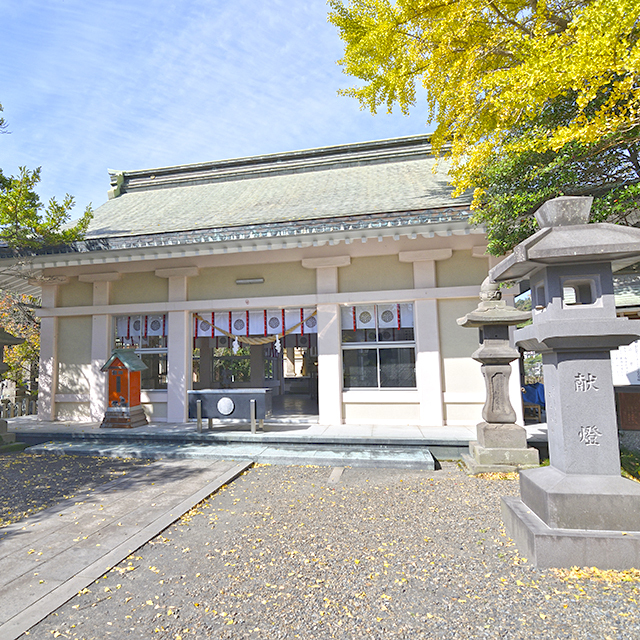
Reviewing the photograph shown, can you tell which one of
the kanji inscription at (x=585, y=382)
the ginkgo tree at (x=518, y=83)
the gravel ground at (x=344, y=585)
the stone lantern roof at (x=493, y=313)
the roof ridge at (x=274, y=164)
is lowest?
the gravel ground at (x=344, y=585)

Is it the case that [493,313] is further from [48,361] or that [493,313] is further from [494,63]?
[48,361]

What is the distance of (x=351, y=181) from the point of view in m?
11.7

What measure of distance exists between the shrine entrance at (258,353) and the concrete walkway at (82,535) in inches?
150

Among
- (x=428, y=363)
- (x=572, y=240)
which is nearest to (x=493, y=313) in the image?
(x=428, y=363)

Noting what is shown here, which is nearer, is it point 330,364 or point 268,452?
point 268,452

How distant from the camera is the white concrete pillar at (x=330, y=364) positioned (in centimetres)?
874

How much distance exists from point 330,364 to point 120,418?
15.9 ft

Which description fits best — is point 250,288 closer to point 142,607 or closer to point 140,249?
point 140,249

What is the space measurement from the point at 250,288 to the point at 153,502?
531 centimetres

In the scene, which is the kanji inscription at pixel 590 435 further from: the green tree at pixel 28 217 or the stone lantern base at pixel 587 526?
the green tree at pixel 28 217

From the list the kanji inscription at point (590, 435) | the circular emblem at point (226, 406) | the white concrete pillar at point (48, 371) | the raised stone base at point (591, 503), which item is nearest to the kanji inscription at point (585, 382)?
the kanji inscription at point (590, 435)

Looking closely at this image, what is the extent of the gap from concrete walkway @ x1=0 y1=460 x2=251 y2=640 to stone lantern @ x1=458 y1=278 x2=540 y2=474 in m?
3.96

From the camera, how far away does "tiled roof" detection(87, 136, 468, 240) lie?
9211 mm

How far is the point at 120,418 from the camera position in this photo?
8.82 meters
